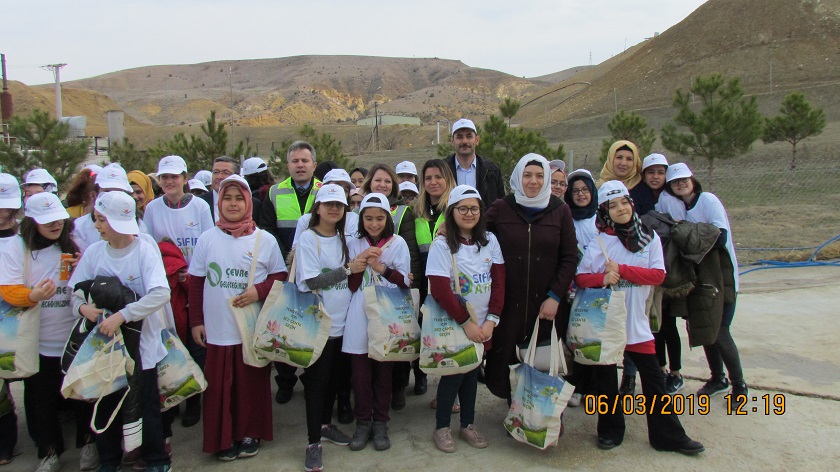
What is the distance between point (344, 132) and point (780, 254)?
49.8 meters

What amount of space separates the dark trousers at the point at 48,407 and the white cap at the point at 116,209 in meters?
1.05

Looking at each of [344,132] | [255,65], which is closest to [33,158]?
[344,132]

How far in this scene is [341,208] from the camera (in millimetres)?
3615

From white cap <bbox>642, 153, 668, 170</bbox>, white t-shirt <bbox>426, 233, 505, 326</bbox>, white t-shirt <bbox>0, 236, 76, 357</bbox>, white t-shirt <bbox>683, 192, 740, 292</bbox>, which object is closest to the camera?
white t-shirt <bbox>0, 236, 76, 357</bbox>

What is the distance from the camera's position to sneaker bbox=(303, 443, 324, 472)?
3363mm

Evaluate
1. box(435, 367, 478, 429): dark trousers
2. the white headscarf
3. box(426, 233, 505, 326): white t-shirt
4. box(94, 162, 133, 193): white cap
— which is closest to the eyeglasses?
box(426, 233, 505, 326): white t-shirt

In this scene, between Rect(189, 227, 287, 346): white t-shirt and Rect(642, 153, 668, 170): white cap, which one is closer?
Rect(189, 227, 287, 346): white t-shirt

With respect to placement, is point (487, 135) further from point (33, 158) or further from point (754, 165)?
point (754, 165)

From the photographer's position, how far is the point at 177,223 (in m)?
4.22

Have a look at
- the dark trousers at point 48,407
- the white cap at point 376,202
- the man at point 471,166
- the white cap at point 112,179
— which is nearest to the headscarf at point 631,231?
the man at point 471,166

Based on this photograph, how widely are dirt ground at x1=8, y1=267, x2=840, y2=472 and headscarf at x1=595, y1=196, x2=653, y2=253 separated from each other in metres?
1.30

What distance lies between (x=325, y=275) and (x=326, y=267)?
9cm

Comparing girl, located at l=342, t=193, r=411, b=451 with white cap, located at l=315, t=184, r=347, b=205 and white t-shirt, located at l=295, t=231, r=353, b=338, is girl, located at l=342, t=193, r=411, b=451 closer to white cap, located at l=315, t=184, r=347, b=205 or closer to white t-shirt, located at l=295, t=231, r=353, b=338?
white t-shirt, located at l=295, t=231, r=353, b=338

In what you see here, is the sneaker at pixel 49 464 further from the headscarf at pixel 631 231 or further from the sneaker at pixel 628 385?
the sneaker at pixel 628 385
